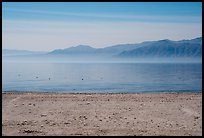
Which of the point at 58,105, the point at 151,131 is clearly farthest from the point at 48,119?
the point at 151,131

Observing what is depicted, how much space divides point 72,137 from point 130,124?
387 cm

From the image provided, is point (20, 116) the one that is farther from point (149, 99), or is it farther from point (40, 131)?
point (149, 99)

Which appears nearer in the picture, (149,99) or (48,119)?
(48,119)

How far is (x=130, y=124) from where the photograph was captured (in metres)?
14.6

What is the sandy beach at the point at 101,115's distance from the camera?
1337cm

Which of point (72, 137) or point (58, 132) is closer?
point (72, 137)

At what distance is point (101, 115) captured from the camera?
1666 cm

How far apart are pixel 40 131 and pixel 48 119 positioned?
100 inches

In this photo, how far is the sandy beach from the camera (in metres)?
13.4

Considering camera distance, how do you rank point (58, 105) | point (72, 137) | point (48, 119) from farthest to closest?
point (58, 105) < point (48, 119) < point (72, 137)

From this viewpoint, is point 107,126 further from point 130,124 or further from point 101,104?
point 101,104

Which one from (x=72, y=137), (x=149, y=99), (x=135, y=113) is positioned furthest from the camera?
(x=149, y=99)

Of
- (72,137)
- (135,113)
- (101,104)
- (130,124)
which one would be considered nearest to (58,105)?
(101,104)

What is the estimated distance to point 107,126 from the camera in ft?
46.3
